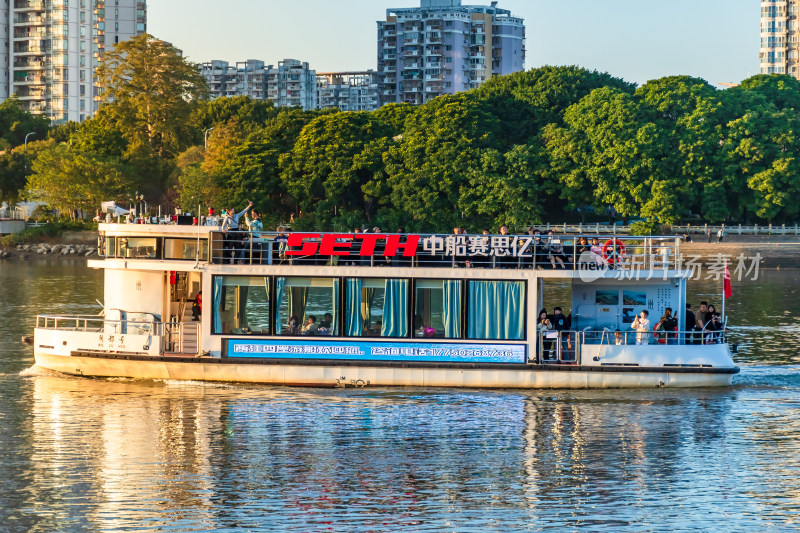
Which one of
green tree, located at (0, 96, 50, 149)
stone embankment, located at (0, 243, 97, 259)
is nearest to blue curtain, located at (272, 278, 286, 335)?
stone embankment, located at (0, 243, 97, 259)

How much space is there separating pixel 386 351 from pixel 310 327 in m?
2.36

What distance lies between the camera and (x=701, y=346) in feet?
106

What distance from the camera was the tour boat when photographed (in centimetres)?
3238

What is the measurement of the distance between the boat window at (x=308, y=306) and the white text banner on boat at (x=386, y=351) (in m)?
0.41

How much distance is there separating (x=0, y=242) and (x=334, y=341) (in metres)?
86.8

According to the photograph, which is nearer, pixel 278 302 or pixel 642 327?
pixel 642 327

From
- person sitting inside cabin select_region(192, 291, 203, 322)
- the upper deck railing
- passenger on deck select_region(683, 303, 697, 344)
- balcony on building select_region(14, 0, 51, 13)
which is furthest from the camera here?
balcony on building select_region(14, 0, 51, 13)

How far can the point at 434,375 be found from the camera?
32.4m

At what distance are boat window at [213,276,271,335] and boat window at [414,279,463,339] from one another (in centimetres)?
446

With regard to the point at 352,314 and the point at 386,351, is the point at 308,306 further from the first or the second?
the point at 386,351

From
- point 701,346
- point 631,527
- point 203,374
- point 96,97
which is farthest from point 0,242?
point 631,527

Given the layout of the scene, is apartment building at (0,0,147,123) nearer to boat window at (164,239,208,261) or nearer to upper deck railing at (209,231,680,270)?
boat window at (164,239,208,261)

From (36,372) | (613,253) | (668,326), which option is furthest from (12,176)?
(668,326)

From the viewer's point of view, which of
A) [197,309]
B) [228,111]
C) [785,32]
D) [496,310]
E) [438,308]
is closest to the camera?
[496,310]
